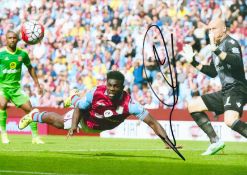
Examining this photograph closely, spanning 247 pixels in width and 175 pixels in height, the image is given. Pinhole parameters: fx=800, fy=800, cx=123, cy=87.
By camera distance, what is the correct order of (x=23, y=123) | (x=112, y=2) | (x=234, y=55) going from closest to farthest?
(x=234, y=55)
(x=23, y=123)
(x=112, y=2)

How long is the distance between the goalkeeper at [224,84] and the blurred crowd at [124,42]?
9.73 m

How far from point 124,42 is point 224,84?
1360 centimetres

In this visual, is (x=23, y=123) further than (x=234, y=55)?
Yes

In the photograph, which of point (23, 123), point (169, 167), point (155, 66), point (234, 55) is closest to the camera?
point (169, 167)

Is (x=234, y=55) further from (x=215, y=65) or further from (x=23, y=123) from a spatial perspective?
(x=23, y=123)

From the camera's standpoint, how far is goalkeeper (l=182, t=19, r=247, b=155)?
45.8 feet

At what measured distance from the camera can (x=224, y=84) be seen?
46.8ft

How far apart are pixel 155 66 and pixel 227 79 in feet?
39.1

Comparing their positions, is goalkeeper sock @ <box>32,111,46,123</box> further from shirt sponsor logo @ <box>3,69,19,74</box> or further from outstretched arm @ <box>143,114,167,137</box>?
shirt sponsor logo @ <box>3,69,19,74</box>

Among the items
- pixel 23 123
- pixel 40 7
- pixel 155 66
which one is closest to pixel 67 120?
pixel 23 123

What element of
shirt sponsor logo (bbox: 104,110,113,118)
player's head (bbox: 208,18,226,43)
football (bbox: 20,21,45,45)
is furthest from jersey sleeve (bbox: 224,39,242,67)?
football (bbox: 20,21,45,45)

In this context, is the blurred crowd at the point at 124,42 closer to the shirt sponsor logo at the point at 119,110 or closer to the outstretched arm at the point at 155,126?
the shirt sponsor logo at the point at 119,110

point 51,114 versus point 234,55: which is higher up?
point 234,55

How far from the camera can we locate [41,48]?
30.2 meters
